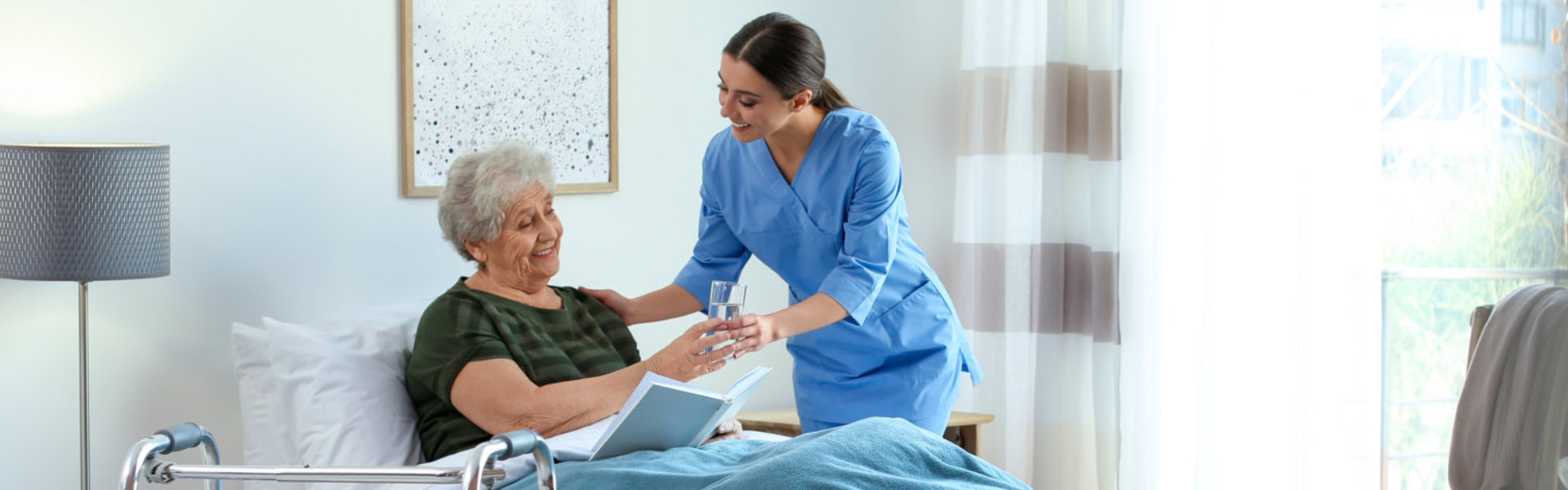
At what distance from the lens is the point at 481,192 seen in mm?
2088

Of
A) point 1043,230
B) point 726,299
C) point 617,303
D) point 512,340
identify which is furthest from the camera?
point 1043,230

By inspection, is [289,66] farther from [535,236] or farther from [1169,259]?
[1169,259]

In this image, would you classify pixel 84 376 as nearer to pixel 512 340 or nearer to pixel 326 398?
pixel 326 398

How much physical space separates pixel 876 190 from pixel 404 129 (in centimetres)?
92

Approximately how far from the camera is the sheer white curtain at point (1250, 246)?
2.41 metres

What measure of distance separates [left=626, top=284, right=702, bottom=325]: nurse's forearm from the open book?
42cm

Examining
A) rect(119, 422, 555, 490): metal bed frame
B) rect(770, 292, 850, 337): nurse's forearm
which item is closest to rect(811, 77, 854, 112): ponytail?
rect(770, 292, 850, 337): nurse's forearm

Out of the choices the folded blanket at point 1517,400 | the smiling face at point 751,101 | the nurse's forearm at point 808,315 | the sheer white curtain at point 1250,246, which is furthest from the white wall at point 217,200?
the folded blanket at point 1517,400

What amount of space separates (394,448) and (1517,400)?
5.93 feet

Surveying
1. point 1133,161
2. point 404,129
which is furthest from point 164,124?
point 1133,161

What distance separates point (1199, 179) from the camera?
2775 mm

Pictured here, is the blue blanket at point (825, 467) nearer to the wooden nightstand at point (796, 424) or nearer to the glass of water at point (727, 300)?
the glass of water at point (727, 300)

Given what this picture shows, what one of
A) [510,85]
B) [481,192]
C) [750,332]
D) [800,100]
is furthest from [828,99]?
[510,85]

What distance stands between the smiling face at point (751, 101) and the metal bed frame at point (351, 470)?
2.67 feet
